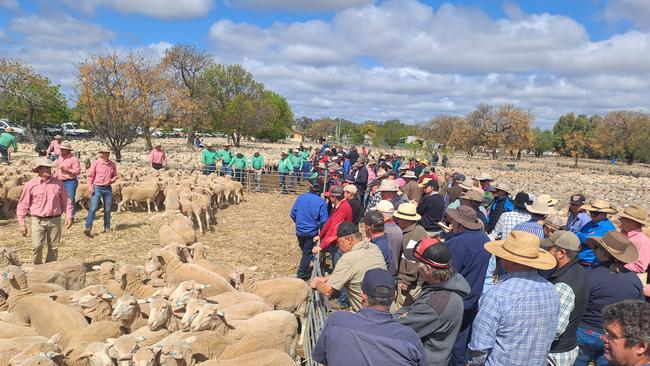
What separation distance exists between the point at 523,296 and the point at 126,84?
2772 cm

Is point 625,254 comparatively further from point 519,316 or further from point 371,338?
point 371,338

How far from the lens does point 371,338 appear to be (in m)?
2.84

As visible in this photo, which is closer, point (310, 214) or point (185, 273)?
point (185, 273)

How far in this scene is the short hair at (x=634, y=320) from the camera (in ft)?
8.05

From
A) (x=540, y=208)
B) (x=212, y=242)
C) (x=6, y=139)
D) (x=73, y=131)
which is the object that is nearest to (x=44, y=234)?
(x=212, y=242)

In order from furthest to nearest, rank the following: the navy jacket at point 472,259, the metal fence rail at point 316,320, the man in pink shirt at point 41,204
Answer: the man in pink shirt at point 41,204
the navy jacket at point 472,259
the metal fence rail at point 316,320

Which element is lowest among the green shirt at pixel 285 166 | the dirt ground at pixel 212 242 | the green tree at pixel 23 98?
the dirt ground at pixel 212 242

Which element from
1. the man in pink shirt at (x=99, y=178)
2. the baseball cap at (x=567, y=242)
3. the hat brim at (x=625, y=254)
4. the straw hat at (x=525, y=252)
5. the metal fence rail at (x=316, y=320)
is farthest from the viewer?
the man in pink shirt at (x=99, y=178)

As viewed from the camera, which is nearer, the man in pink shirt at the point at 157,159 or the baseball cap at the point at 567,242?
the baseball cap at the point at 567,242

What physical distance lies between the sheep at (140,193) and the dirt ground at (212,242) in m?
0.41

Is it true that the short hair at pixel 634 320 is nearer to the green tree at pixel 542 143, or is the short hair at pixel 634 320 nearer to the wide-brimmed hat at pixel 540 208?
the wide-brimmed hat at pixel 540 208

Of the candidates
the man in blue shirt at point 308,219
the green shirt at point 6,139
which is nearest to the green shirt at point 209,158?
the green shirt at point 6,139

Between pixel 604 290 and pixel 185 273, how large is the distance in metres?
5.85

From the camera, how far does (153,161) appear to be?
61.1ft
